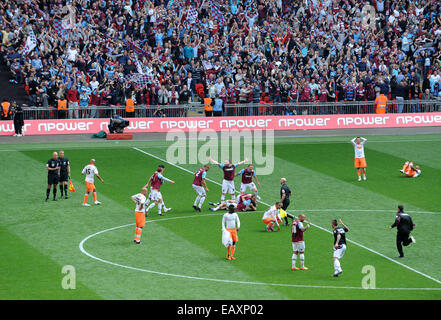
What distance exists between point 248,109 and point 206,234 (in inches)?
939

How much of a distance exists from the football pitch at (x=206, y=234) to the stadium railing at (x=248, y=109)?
181 inches

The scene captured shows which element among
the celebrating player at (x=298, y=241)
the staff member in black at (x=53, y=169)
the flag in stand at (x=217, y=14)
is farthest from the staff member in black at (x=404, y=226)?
the flag in stand at (x=217, y=14)

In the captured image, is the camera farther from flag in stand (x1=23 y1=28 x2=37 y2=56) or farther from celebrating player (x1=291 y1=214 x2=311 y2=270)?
celebrating player (x1=291 y1=214 x2=311 y2=270)

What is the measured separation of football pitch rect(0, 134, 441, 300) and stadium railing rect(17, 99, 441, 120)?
4.60 m

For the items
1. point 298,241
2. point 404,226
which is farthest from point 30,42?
point 404,226

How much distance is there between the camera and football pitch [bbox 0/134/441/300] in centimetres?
2367

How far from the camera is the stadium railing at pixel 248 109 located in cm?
5012

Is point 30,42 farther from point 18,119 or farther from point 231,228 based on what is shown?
point 231,228

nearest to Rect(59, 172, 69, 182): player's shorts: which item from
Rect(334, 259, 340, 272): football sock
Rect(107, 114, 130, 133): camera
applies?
Rect(107, 114, 130, 133): camera

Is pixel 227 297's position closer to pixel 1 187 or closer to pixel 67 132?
pixel 1 187

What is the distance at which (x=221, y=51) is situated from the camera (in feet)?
181

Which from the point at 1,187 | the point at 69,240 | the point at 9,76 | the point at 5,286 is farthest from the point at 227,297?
the point at 9,76

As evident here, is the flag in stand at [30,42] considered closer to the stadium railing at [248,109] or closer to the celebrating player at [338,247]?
the stadium railing at [248,109]

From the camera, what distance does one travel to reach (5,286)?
23391 millimetres
